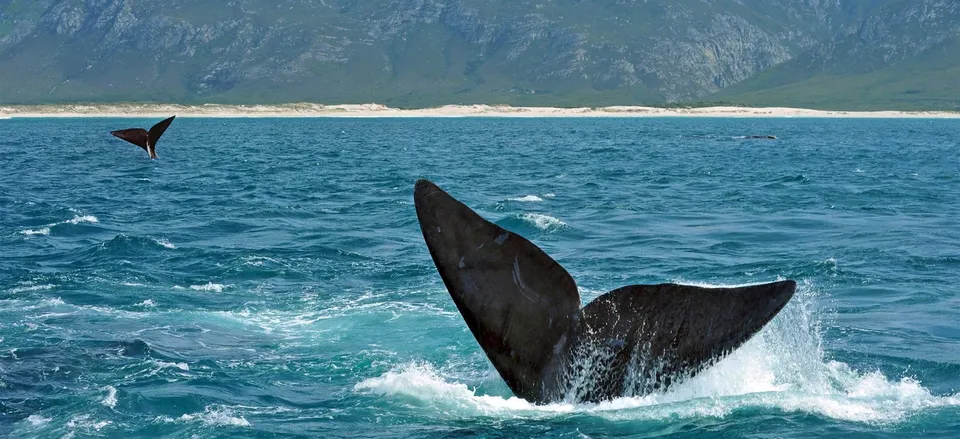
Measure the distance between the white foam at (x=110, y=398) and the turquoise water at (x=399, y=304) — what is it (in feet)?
0.13

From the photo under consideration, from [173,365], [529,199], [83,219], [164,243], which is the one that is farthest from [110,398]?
[529,199]

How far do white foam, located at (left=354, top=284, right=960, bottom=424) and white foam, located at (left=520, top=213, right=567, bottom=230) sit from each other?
1471 cm

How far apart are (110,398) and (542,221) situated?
17548 mm

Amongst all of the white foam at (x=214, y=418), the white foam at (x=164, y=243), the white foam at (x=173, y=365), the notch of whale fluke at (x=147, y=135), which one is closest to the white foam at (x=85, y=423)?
the white foam at (x=214, y=418)

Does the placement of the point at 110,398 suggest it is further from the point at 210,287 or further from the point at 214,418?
the point at 210,287

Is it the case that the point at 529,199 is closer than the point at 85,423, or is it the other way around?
the point at 85,423

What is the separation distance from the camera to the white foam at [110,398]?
13.0 m

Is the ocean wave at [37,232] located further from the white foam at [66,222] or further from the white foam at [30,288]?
the white foam at [30,288]

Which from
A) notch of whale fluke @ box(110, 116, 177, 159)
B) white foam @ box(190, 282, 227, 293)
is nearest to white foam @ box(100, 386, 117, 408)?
white foam @ box(190, 282, 227, 293)

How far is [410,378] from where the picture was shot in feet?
45.6

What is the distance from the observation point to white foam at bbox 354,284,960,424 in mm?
11758

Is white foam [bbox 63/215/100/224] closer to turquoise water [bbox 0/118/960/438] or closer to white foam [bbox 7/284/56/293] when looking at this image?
turquoise water [bbox 0/118/960/438]

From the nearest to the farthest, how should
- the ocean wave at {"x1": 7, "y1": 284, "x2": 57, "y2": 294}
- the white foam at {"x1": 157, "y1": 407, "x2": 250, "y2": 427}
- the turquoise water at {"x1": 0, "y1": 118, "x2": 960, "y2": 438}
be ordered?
the turquoise water at {"x1": 0, "y1": 118, "x2": 960, "y2": 438}, the white foam at {"x1": 157, "y1": 407, "x2": 250, "y2": 427}, the ocean wave at {"x1": 7, "y1": 284, "x2": 57, "y2": 294}

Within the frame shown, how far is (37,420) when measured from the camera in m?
12.3
